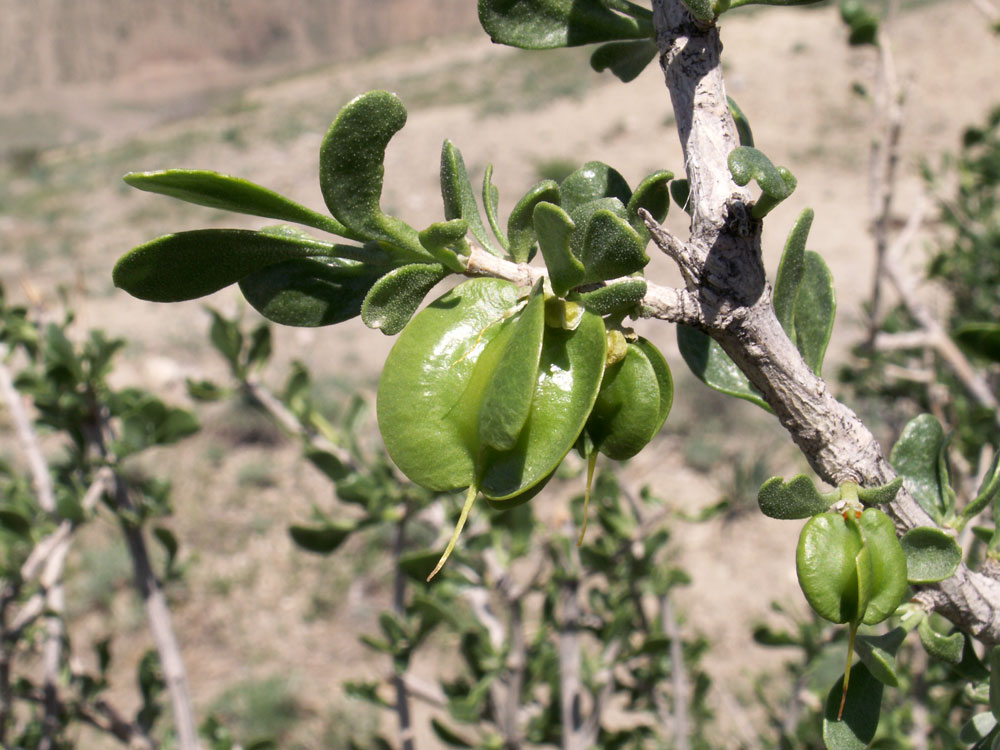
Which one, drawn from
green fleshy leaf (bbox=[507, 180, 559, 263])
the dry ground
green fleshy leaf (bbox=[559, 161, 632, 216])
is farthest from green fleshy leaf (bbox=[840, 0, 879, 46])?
green fleshy leaf (bbox=[507, 180, 559, 263])

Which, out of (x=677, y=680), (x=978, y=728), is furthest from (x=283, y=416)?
(x=978, y=728)

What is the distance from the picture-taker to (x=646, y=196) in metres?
0.70

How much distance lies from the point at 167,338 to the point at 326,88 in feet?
73.1

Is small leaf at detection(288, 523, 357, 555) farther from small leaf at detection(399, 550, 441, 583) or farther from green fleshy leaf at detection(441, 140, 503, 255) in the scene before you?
green fleshy leaf at detection(441, 140, 503, 255)

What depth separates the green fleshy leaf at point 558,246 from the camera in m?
0.55

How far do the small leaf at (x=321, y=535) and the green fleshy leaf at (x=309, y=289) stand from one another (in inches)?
37.3

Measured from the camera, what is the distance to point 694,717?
2.42m

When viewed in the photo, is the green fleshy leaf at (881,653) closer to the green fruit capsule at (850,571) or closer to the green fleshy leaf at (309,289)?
the green fruit capsule at (850,571)

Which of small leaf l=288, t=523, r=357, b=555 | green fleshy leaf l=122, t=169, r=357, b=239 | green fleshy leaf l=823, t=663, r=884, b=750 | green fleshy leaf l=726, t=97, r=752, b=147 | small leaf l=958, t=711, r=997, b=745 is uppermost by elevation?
green fleshy leaf l=122, t=169, r=357, b=239

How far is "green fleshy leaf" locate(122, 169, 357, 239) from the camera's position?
1.78 ft

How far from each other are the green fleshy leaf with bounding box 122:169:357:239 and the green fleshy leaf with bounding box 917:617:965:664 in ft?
2.22

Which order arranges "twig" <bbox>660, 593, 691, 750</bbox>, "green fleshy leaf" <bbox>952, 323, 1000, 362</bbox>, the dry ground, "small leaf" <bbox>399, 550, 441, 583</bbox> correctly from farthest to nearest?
the dry ground
"twig" <bbox>660, 593, 691, 750</bbox>
"small leaf" <bbox>399, 550, 441, 583</bbox>
"green fleshy leaf" <bbox>952, 323, 1000, 362</bbox>

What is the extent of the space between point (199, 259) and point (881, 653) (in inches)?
27.0

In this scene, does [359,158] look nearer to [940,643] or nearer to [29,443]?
[940,643]
